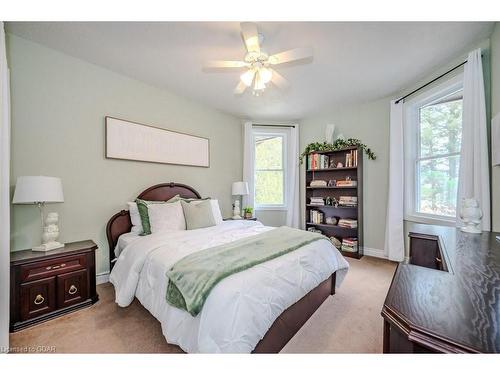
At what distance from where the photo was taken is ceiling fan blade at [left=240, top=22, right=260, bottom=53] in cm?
152

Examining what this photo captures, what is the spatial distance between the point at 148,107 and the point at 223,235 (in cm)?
208

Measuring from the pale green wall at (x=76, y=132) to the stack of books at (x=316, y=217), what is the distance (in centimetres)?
263

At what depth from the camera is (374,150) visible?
3539mm

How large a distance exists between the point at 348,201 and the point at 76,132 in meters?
3.94

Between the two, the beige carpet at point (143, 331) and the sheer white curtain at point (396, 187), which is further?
the sheer white curtain at point (396, 187)

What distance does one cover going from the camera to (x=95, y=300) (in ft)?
6.93

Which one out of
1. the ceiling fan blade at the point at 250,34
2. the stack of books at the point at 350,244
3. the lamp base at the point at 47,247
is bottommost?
the stack of books at the point at 350,244

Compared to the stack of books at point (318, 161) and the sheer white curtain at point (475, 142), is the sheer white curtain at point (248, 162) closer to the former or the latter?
the stack of books at point (318, 161)

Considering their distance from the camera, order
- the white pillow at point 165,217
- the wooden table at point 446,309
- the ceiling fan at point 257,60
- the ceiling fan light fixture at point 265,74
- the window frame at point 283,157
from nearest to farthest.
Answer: the wooden table at point 446,309, the ceiling fan at point 257,60, the ceiling fan light fixture at point 265,74, the white pillow at point 165,217, the window frame at point 283,157

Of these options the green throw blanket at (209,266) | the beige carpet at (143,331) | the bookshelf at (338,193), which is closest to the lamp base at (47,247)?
the beige carpet at (143,331)

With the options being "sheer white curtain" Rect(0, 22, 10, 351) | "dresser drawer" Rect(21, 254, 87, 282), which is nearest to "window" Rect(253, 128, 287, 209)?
"dresser drawer" Rect(21, 254, 87, 282)

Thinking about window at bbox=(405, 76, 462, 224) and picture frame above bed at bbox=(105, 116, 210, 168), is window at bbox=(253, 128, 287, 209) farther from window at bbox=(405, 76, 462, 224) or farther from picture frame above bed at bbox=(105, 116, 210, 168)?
window at bbox=(405, 76, 462, 224)

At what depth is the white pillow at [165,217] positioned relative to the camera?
8.03ft
